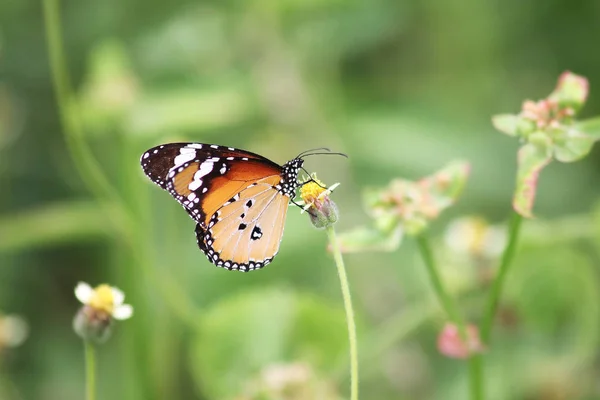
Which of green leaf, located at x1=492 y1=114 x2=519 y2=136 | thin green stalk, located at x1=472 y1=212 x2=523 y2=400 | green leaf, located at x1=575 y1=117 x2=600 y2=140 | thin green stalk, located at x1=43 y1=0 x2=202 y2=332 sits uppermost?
thin green stalk, located at x1=43 y1=0 x2=202 y2=332

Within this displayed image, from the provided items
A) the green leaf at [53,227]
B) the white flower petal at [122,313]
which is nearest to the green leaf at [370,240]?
the white flower petal at [122,313]

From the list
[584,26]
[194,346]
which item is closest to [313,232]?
[194,346]

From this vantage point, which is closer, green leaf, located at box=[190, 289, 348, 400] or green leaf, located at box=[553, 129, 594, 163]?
green leaf, located at box=[553, 129, 594, 163]

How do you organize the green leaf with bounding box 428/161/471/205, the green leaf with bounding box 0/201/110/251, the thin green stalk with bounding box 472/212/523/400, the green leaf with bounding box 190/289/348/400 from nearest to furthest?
the thin green stalk with bounding box 472/212/523/400 < the green leaf with bounding box 428/161/471/205 < the green leaf with bounding box 190/289/348/400 < the green leaf with bounding box 0/201/110/251

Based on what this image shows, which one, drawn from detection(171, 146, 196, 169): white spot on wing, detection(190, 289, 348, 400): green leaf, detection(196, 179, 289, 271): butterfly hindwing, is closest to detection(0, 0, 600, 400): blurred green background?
detection(190, 289, 348, 400): green leaf

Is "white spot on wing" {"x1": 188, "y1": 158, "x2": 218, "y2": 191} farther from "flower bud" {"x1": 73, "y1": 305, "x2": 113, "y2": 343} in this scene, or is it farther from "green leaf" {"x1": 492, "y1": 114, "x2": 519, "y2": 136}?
"green leaf" {"x1": 492, "y1": 114, "x2": 519, "y2": 136}
